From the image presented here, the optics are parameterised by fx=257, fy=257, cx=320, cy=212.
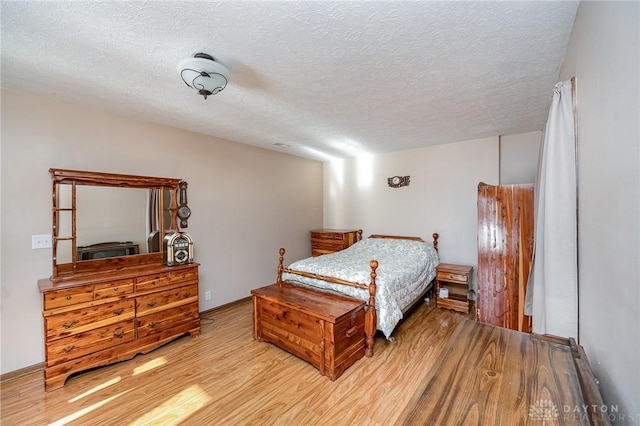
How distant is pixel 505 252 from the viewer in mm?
2693

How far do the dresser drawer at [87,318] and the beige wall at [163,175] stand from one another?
50 centimetres

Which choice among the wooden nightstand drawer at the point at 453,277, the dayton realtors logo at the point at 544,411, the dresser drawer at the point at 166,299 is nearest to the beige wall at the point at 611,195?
the dayton realtors logo at the point at 544,411

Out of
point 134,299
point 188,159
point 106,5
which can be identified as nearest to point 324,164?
point 188,159

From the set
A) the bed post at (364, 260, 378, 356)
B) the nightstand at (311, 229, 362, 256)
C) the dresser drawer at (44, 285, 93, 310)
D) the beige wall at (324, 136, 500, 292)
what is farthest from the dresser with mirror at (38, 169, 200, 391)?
the beige wall at (324, 136, 500, 292)

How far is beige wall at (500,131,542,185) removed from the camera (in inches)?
144

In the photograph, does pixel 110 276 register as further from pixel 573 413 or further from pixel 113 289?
pixel 573 413

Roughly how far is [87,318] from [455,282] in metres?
4.31

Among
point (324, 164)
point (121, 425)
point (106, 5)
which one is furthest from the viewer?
point (324, 164)

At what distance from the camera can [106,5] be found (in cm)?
135

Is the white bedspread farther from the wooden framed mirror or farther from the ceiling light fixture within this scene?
the ceiling light fixture

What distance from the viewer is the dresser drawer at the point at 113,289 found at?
93.1 inches

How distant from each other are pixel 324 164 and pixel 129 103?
374 cm

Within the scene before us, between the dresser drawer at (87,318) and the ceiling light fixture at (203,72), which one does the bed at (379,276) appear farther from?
the ceiling light fixture at (203,72)

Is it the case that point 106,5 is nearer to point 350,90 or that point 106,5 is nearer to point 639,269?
point 350,90
